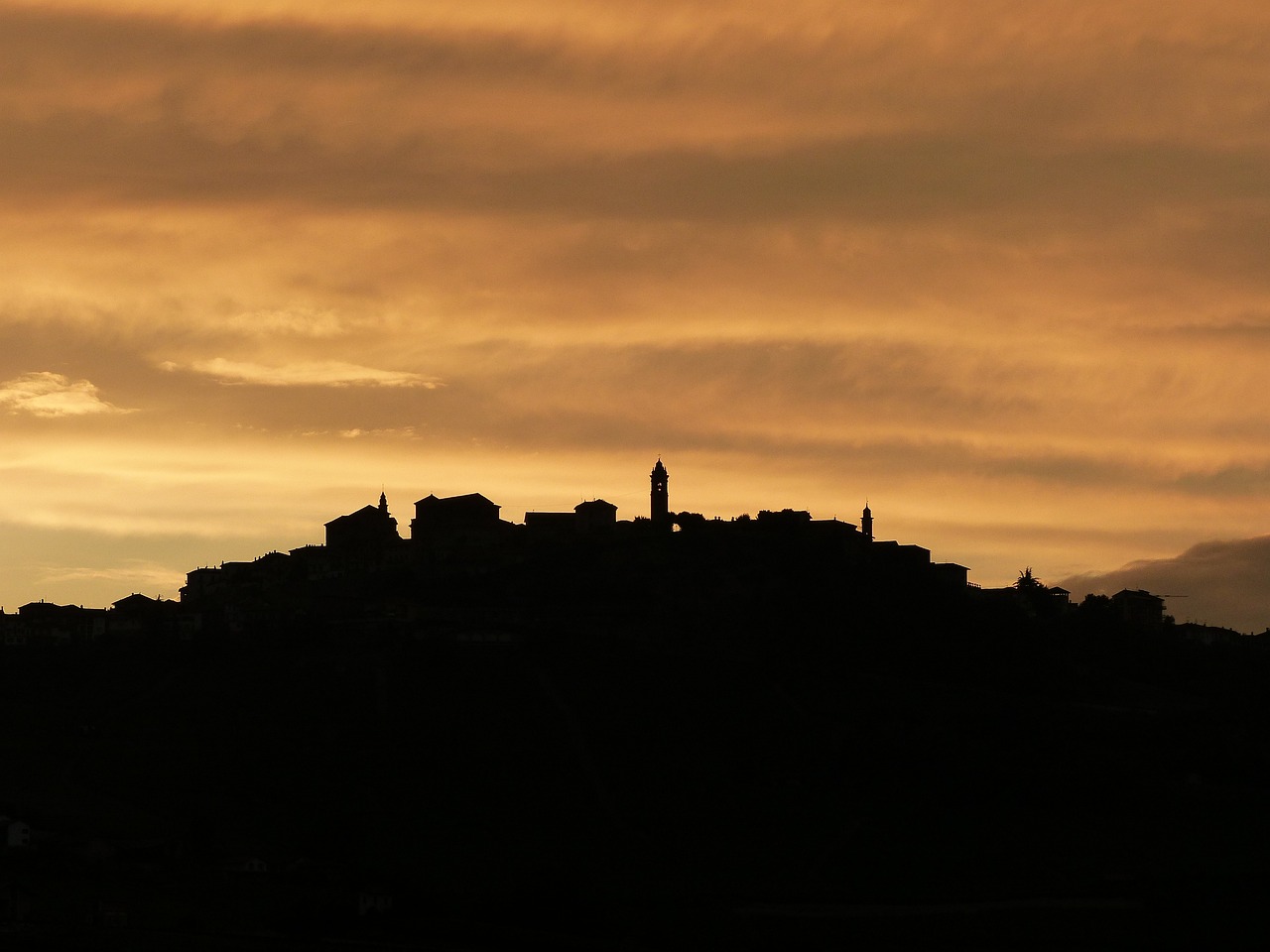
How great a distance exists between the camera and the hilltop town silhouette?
121062mm

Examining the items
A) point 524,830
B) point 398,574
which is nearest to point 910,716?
point 524,830

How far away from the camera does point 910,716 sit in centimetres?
16288

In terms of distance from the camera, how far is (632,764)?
14962 centimetres

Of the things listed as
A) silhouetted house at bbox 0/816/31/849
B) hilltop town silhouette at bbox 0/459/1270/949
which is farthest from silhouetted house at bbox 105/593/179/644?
silhouetted house at bbox 0/816/31/849

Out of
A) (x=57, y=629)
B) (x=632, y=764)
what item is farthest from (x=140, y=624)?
(x=632, y=764)

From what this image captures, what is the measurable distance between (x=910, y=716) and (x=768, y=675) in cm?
1156

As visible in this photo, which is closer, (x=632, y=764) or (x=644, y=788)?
(x=644, y=788)

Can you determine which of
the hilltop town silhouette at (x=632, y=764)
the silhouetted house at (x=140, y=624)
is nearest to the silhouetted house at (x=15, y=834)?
the hilltop town silhouette at (x=632, y=764)

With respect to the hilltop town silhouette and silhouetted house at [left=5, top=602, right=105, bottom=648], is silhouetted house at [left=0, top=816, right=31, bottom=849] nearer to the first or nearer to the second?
the hilltop town silhouette

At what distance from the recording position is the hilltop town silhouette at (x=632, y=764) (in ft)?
397

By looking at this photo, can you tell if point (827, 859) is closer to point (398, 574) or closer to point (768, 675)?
point (768, 675)

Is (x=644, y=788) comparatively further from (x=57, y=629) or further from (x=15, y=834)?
(x=57, y=629)

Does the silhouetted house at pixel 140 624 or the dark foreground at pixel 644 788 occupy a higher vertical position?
the silhouetted house at pixel 140 624

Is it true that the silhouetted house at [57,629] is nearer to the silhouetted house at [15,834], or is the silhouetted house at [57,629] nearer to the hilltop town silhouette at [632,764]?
the hilltop town silhouette at [632,764]
